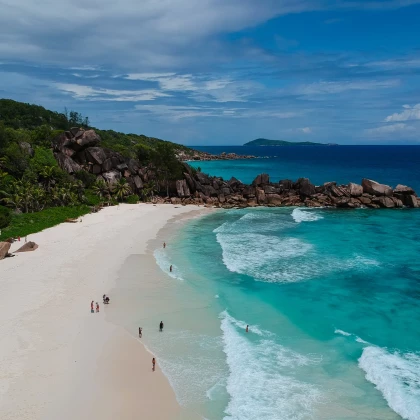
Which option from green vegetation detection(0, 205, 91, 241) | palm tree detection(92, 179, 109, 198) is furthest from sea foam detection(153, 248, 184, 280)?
palm tree detection(92, 179, 109, 198)

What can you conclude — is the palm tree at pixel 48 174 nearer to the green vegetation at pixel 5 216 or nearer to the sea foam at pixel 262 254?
the green vegetation at pixel 5 216

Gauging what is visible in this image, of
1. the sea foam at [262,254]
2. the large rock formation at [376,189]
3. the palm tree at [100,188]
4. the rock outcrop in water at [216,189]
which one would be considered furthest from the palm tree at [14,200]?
the large rock formation at [376,189]

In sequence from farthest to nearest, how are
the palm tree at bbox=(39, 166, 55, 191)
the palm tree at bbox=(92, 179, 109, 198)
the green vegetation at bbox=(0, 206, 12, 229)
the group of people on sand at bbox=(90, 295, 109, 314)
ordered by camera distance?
1. the palm tree at bbox=(92, 179, 109, 198)
2. the palm tree at bbox=(39, 166, 55, 191)
3. the green vegetation at bbox=(0, 206, 12, 229)
4. the group of people on sand at bbox=(90, 295, 109, 314)

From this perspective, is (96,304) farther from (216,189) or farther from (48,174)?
(216,189)

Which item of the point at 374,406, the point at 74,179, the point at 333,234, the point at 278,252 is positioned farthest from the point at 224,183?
the point at 374,406

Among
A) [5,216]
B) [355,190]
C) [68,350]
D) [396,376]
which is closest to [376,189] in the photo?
[355,190]

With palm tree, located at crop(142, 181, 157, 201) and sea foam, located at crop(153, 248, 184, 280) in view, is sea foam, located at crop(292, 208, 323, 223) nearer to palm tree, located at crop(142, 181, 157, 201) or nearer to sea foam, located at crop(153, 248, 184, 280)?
sea foam, located at crop(153, 248, 184, 280)
